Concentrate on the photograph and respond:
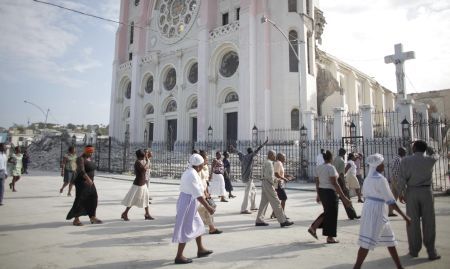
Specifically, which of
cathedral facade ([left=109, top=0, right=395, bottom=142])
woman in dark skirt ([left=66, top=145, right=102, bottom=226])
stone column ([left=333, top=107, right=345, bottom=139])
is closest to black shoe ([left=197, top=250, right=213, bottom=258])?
woman in dark skirt ([left=66, top=145, right=102, bottom=226])

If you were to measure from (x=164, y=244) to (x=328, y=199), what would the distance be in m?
2.81

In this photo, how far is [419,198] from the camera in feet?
14.3

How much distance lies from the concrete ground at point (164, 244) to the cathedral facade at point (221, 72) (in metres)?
11.8

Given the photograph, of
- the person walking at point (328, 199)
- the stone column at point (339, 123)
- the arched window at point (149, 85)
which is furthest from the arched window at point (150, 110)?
the person walking at point (328, 199)

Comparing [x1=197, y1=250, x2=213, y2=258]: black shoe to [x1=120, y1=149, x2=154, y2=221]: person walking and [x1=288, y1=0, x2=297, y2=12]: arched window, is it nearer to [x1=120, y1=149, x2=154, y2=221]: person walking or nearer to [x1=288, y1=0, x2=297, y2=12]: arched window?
[x1=120, y1=149, x2=154, y2=221]: person walking

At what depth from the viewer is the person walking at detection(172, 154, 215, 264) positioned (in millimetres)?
4004

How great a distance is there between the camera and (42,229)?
19.2ft

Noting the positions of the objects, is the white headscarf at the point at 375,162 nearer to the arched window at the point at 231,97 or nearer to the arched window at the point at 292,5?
the arched window at the point at 231,97

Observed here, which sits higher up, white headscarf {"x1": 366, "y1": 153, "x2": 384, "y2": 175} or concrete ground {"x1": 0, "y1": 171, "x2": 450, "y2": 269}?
white headscarf {"x1": 366, "y1": 153, "x2": 384, "y2": 175}

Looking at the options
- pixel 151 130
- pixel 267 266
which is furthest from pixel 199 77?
pixel 267 266

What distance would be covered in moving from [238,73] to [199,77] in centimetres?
376

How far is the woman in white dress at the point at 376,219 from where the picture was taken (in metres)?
3.61

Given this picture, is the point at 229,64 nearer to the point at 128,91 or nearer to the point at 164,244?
the point at 128,91

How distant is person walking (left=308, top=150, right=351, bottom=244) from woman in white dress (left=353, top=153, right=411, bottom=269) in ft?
3.71
